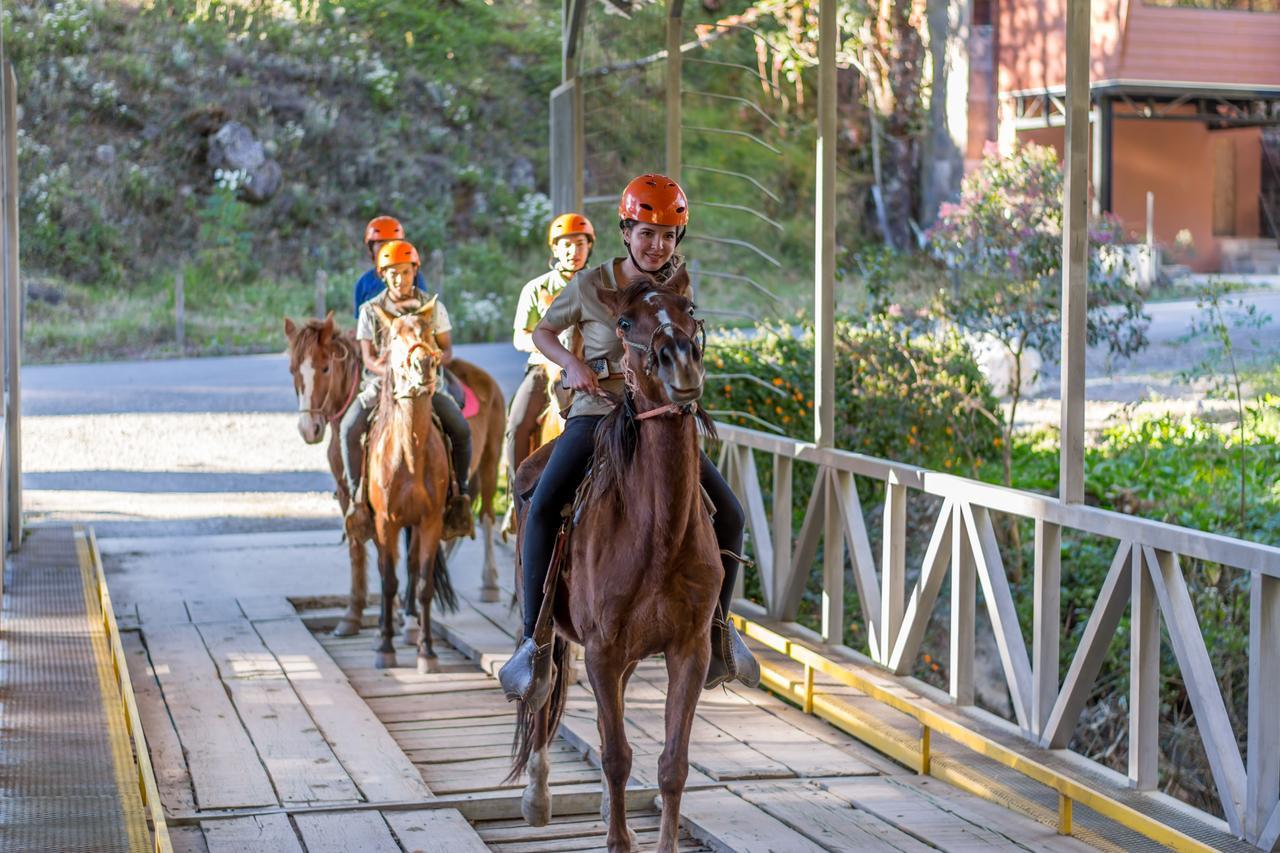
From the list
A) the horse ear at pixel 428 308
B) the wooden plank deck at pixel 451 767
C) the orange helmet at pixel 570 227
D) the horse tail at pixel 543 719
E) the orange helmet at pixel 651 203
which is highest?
the orange helmet at pixel 570 227

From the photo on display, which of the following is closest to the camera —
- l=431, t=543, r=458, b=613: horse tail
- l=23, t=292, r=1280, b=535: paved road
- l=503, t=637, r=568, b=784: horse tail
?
l=503, t=637, r=568, b=784: horse tail

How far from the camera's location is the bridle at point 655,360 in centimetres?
408

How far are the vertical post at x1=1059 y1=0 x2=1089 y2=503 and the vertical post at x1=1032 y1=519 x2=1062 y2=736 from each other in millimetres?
462

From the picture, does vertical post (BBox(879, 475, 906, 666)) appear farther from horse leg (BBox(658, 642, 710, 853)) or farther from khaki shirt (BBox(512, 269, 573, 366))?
horse leg (BBox(658, 642, 710, 853))

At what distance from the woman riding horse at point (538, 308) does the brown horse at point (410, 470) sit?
0.40 m

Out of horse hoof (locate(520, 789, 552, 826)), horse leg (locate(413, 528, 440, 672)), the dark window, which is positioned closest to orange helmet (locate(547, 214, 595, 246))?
horse leg (locate(413, 528, 440, 672))

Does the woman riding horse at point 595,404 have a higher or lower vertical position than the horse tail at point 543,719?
higher

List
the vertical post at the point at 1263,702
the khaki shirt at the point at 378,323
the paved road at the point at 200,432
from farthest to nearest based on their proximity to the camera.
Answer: the paved road at the point at 200,432
the khaki shirt at the point at 378,323
the vertical post at the point at 1263,702

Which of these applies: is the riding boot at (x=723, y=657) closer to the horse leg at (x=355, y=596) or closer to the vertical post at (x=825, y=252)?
the vertical post at (x=825, y=252)

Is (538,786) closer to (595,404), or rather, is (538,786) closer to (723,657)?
(723,657)

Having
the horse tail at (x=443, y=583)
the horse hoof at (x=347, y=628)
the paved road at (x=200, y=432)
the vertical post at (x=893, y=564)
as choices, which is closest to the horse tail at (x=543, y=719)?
the vertical post at (x=893, y=564)

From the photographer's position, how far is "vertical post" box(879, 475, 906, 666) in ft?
22.8

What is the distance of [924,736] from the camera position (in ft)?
19.9

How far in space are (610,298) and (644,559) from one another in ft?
2.49
